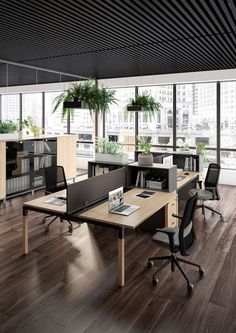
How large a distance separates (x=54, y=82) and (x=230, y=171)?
7036mm

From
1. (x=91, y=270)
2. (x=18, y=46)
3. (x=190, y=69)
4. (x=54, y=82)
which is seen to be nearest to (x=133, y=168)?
(x=91, y=270)

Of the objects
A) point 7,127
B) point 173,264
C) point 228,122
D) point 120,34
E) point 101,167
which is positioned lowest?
point 173,264

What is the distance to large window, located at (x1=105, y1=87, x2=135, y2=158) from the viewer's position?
36.5 feet

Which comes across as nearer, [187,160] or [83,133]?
[187,160]

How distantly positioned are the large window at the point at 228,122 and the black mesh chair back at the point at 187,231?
20.9ft

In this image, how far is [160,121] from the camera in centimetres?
1066

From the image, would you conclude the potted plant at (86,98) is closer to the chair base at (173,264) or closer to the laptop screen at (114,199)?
the laptop screen at (114,199)

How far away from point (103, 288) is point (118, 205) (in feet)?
3.83

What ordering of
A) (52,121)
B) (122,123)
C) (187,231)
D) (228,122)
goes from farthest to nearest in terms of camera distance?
(52,121)
(122,123)
(228,122)
(187,231)

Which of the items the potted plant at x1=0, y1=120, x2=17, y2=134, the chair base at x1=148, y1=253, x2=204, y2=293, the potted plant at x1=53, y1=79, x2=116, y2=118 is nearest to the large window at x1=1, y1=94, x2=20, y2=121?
the potted plant at x1=0, y1=120, x2=17, y2=134

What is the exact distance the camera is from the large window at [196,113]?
32.4 ft

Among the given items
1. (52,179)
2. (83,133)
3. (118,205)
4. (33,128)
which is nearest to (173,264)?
(118,205)

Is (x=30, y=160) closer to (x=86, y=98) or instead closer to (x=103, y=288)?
(x=86, y=98)

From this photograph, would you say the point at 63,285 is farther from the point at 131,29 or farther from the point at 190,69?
the point at 190,69
